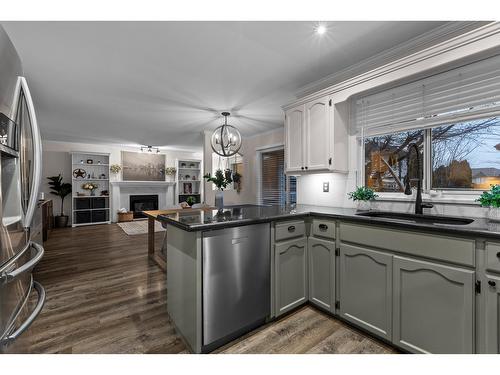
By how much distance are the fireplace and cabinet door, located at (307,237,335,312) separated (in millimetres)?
6972

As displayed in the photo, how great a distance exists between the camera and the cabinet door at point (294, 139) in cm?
270

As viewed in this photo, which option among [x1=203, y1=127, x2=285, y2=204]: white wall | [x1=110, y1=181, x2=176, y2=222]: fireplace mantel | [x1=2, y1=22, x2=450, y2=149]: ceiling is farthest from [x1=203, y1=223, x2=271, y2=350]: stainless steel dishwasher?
[x1=110, y1=181, x2=176, y2=222]: fireplace mantel

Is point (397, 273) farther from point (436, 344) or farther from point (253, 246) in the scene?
point (253, 246)

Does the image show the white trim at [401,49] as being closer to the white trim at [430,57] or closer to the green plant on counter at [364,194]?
the white trim at [430,57]

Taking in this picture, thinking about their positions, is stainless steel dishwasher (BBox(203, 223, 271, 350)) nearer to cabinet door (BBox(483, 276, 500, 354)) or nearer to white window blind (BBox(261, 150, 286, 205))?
cabinet door (BBox(483, 276, 500, 354))

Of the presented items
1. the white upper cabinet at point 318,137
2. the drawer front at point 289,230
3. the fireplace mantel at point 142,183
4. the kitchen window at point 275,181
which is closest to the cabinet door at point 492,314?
the drawer front at point 289,230

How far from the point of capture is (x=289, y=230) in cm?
201

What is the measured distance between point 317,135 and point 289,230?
3.76ft

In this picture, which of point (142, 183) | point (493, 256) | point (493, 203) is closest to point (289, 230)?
point (493, 256)

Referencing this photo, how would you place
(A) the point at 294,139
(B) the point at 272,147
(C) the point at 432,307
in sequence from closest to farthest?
(C) the point at 432,307 < (A) the point at 294,139 < (B) the point at 272,147

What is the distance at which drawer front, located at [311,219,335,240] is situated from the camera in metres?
1.96

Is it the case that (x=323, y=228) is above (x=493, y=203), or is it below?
below

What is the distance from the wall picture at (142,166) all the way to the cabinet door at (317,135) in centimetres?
667

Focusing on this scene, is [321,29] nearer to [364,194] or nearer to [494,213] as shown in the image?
[364,194]
